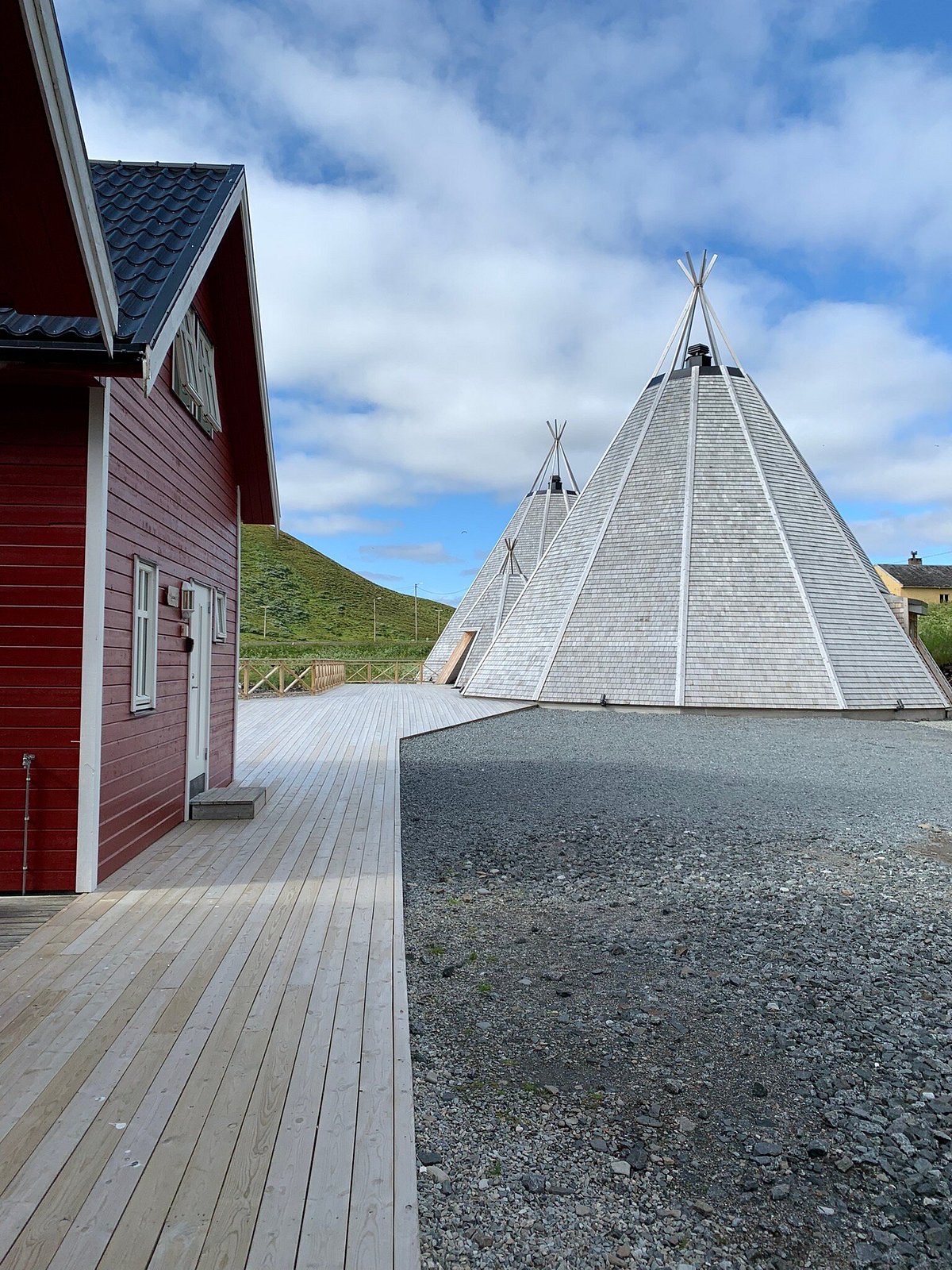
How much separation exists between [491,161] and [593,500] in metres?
10.4

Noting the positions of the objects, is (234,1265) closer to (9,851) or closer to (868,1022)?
(868,1022)

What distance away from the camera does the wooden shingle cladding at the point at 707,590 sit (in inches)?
603

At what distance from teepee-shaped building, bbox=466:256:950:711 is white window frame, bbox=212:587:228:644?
9.53 meters

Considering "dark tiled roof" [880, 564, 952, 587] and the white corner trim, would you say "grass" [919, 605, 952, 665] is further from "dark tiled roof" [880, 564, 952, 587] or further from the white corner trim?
the white corner trim

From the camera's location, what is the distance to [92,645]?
4.12m

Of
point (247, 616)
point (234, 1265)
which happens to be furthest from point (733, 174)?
point (247, 616)

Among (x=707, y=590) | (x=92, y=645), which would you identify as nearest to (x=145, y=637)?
(x=92, y=645)

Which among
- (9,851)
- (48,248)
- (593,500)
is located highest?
(593,500)

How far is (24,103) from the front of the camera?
83.0 inches

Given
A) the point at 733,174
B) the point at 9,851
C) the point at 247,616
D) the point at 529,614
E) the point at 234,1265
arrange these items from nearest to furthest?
the point at 234,1265 < the point at 9,851 < the point at 733,174 < the point at 529,614 < the point at 247,616

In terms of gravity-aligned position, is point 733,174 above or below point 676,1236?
above

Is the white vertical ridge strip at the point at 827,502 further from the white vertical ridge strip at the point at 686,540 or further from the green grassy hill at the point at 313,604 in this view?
the green grassy hill at the point at 313,604

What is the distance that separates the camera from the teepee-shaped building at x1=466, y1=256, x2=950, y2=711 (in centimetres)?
1534

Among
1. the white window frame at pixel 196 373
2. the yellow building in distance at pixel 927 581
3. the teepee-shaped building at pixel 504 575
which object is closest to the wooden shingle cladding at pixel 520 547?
the teepee-shaped building at pixel 504 575
